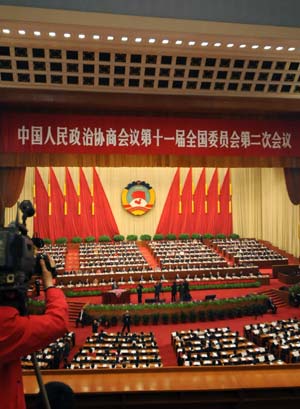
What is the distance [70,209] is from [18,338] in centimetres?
2215

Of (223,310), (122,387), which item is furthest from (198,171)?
(122,387)

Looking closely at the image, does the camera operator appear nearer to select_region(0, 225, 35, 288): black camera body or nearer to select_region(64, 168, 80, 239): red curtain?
select_region(0, 225, 35, 288): black camera body

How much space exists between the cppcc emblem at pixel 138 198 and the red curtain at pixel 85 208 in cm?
220

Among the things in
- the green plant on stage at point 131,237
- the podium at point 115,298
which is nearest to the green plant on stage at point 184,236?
the green plant on stage at point 131,237

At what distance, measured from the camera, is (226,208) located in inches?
961

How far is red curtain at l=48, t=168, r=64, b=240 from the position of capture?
74.5 feet

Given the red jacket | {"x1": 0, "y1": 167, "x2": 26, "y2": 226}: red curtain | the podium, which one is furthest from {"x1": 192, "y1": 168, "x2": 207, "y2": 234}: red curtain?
the red jacket

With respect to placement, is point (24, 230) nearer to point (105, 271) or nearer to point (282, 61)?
point (282, 61)

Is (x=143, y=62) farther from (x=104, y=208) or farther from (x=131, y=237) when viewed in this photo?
(x=104, y=208)

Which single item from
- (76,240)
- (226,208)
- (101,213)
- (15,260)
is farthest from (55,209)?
(15,260)

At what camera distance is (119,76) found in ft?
21.0

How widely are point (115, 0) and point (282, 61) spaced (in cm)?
316

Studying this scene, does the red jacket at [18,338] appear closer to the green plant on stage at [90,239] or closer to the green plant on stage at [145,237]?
the green plant on stage at [90,239]

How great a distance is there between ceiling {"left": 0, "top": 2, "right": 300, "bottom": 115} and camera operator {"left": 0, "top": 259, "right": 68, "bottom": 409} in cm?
486
